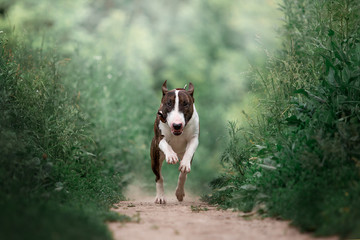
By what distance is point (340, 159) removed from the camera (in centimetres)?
501

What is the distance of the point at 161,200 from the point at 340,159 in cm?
359

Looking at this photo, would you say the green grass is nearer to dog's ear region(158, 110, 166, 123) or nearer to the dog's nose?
the dog's nose

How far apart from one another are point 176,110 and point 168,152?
26.6 inches

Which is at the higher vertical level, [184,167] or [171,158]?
[171,158]

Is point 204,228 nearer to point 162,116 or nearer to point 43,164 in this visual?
point 43,164

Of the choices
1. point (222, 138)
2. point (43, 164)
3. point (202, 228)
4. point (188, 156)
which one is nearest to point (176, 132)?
point (188, 156)

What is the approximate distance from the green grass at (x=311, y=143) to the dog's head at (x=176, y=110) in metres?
0.80

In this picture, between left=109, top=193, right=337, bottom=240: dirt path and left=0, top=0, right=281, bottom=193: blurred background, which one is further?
left=0, top=0, right=281, bottom=193: blurred background

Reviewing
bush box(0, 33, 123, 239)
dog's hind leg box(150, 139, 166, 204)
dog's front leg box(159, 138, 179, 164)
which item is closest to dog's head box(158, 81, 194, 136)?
dog's front leg box(159, 138, 179, 164)

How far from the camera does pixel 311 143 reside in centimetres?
533

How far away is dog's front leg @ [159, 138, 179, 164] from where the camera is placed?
7141mm

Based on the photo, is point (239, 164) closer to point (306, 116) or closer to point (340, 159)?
point (306, 116)

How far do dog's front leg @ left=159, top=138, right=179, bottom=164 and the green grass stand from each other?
0.85 m

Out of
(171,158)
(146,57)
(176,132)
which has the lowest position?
(171,158)
